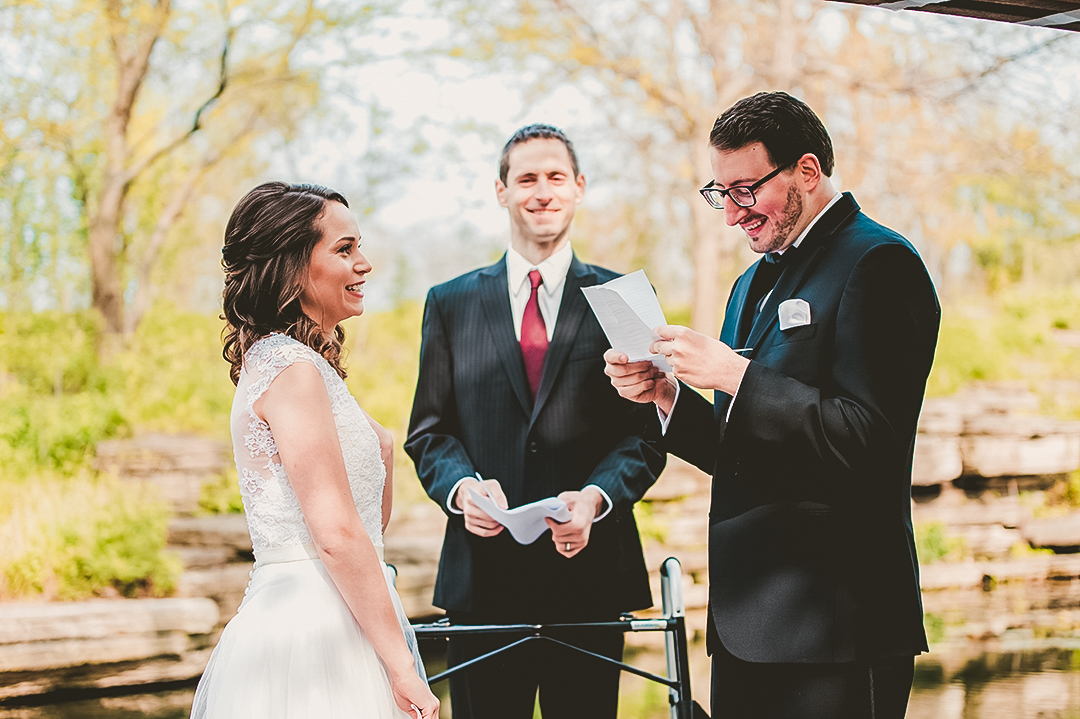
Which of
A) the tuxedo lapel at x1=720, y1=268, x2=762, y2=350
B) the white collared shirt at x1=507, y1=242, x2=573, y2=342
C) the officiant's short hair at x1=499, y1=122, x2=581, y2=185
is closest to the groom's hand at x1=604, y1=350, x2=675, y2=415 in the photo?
the tuxedo lapel at x1=720, y1=268, x2=762, y2=350

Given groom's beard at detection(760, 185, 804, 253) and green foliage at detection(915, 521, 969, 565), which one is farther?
green foliage at detection(915, 521, 969, 565)

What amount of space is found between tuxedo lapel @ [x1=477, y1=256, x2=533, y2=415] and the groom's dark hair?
0.89 metres

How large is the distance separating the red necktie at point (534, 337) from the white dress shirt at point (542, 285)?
11mm

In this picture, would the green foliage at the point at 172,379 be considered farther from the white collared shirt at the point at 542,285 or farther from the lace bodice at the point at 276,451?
the lace bodice at the point at 276,451

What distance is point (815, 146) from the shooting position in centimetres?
193

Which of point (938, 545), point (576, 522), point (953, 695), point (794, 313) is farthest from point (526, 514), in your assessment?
point (938, 545)

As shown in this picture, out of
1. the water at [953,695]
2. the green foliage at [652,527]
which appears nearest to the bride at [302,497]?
the water at [953,695]

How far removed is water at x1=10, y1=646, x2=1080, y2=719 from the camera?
5086 millimetres

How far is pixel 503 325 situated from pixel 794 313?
0.99 metres

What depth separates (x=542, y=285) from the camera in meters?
2.68

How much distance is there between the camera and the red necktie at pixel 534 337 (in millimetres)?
2598

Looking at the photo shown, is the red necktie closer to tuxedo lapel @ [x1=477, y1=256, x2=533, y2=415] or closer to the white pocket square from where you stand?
tuxedo lapel @ [x1=477, y1=256, x2=533, y2=415]

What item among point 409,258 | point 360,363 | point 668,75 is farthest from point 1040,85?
point 360,363

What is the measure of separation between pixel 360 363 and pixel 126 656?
4681 millimetres
